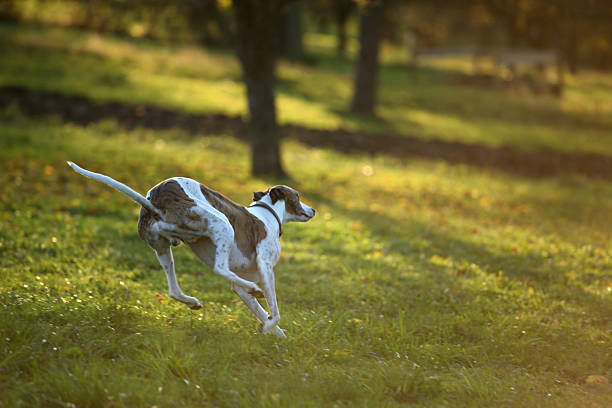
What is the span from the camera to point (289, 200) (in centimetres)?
526

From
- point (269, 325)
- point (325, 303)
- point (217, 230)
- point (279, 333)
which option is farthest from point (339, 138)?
point (217, 230)

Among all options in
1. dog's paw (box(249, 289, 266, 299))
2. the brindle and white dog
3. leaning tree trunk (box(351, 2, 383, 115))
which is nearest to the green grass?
leaning tree trunk (box(351, 2, 383, 115))

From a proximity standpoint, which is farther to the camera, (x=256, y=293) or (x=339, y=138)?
(x=339, y=138)

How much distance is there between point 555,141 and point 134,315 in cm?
1895

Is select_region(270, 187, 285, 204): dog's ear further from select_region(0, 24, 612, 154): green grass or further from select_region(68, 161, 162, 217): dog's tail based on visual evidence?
select_region(0, 24, 612, 154): green grass

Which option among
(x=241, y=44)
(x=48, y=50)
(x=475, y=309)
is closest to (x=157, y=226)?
(x=475, y=309)

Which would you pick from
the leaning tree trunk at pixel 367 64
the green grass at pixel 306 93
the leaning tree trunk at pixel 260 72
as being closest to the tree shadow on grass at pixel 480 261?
the leaning tree trunk at pixel 260 72

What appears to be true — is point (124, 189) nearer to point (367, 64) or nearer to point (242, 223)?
point (242, 223)

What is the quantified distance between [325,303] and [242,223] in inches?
73.3

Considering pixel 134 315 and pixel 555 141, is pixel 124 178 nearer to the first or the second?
pixel 134 315

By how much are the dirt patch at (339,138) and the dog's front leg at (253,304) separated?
1170cm

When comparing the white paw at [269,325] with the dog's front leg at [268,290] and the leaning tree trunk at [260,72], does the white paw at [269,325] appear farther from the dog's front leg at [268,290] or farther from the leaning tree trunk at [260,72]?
the leaning tree trunk at [260,72]

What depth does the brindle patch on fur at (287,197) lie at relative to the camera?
17.1ft

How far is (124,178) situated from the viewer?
1148cm
